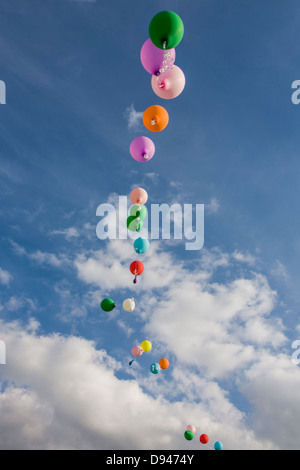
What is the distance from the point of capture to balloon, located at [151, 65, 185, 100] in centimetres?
996

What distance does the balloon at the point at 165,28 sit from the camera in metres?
8.20

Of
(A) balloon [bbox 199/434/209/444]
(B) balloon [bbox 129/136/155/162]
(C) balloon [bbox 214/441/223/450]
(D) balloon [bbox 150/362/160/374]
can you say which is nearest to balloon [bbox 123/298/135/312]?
(D) balloon [bbox 150/362/160/374]

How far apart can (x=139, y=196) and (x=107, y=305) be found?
4742 mm

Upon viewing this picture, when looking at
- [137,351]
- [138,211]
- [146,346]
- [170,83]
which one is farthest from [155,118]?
[137,351]

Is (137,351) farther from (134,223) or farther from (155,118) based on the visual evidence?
(155,118)

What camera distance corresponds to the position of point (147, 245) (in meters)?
13.0

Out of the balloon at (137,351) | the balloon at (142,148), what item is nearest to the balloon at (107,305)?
the balloon at (137,351)

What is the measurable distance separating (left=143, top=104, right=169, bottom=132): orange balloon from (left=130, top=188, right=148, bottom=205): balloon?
256 cm

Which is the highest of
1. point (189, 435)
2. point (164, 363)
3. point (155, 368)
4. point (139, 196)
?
point (139, 196)

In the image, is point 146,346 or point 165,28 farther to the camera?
point 146,346

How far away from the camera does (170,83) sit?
32.9ft
